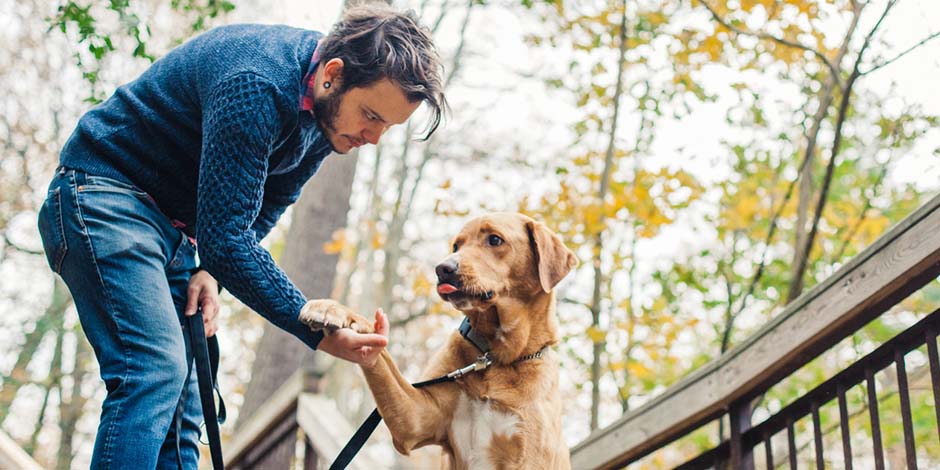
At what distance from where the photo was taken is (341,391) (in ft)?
30.8

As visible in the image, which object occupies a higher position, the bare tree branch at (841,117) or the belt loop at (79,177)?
the bare tree branch at (841,117)

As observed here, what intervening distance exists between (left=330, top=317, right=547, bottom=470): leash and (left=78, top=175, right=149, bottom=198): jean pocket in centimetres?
84

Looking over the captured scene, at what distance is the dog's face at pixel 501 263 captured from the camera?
8.06 ft

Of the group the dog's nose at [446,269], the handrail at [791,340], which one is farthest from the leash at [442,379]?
the handrail at [791,340]

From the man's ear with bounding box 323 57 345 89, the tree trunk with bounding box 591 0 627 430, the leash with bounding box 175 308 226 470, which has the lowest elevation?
the leash with bounding box 175 308 226 470

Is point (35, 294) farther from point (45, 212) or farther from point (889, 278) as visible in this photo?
point (889, 278)

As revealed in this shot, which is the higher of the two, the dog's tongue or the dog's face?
the dog's face

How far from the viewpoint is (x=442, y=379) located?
238cm

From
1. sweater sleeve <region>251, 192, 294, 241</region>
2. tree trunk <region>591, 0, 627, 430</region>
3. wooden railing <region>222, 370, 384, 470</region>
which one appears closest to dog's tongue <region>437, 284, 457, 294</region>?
sweater sleeve <region>251, 192, 294, 241</region>

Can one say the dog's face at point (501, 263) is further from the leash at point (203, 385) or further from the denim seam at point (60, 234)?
the denim seam at point (60, 234)

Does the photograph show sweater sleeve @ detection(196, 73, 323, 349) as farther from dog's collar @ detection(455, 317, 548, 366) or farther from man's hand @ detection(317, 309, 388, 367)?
dog's collar @ detection(455, 317, 548, 366)

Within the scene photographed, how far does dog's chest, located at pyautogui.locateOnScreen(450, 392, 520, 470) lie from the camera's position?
2297 mm

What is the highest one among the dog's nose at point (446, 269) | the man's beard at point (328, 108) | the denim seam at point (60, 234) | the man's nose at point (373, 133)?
the man's beard at point (328, 108)

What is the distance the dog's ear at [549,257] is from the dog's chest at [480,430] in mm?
483
